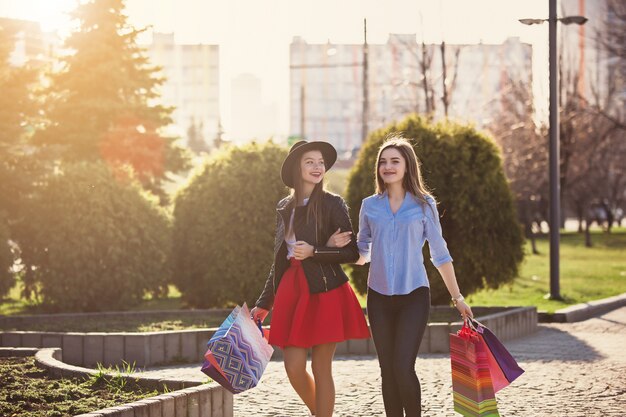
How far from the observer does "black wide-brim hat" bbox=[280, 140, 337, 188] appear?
22.9ft

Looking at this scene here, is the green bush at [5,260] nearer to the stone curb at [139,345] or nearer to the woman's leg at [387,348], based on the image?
the stone curb at [139,345]

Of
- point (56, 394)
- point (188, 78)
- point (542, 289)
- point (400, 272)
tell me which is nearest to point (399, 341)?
point (400, 272)

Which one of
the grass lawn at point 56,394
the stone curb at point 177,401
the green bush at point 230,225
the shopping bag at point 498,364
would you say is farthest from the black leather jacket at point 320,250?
the green bush at point 230,225

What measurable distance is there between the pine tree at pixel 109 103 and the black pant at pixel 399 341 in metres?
21.0

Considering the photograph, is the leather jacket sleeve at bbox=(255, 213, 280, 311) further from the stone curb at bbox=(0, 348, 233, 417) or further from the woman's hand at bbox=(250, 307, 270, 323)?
the stone curb at bbox=(0, 348, 233, 417)

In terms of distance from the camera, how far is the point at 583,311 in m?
Result: 16.4

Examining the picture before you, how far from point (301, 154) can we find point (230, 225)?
9.16 meters

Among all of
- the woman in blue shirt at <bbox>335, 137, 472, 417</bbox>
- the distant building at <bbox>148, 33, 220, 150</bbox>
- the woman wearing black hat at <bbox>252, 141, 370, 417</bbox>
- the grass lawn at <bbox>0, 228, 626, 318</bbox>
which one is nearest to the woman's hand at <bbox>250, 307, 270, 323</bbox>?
the woman wearing black hat at <bbox>252, 141, 370, 417</bbox>

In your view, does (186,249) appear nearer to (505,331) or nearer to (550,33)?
(505,331)

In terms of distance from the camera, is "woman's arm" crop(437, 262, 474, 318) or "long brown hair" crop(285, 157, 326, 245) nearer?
"woman's arm" crop(437, 262, 474, 318)

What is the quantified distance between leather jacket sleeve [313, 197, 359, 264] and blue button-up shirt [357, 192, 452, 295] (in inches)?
5.0

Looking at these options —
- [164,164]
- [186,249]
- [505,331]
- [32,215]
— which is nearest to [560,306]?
[505,331]

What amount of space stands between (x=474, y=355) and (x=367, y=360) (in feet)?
16.5

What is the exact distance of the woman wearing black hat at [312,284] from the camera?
669 centimetres
